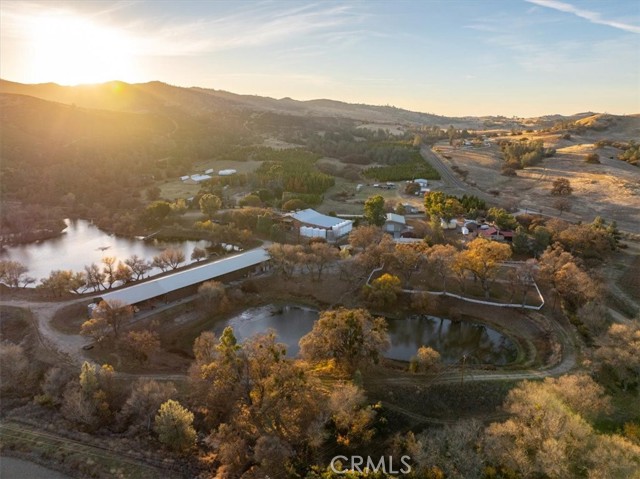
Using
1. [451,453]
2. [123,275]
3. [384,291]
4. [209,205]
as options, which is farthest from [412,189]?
[451,453]

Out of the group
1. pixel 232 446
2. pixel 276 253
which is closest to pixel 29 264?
pixel 276 253

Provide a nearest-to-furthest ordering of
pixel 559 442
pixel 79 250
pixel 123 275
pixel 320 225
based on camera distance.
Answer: pixel 559 442 < pixel 123 275 < pixel 79 250 < pixel 320 225

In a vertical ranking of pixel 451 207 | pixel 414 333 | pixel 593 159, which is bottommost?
pixel 414 333

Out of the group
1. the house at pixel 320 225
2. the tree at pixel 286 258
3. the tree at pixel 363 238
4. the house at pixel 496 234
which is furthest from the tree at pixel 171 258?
the house at pixel 496 234

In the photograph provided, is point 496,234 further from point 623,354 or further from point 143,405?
point 143,405

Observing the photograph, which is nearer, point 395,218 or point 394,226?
point 394,226

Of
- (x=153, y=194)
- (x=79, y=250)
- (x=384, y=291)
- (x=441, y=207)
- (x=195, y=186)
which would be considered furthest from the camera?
(x=195, y=186)
